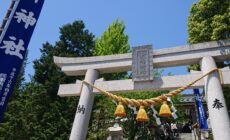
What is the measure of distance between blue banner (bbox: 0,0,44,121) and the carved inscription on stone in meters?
3.20

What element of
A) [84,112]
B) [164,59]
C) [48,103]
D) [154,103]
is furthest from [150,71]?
[48,103]

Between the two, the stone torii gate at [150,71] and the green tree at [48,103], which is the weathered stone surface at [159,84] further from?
the green tree at [48,103]

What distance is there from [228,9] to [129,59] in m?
6.64

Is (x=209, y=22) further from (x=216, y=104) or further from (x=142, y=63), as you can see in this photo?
(x=216, y=104)

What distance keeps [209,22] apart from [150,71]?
267 inches

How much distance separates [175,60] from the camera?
802 cm

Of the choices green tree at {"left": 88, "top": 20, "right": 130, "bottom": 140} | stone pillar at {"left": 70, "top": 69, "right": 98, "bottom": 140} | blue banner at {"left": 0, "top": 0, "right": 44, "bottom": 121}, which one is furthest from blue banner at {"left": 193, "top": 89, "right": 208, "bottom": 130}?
blue banner at {"left": 0, "top": 0, "right": 44, "bottom": 121}

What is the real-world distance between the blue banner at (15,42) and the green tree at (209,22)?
8495 mm

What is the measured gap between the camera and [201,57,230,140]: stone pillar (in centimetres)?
651

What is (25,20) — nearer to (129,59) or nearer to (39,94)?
(129,59)

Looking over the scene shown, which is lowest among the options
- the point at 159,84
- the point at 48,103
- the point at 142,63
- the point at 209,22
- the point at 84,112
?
the point at 84,112

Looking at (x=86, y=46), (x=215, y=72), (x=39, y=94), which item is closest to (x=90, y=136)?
(x=39, y=94)

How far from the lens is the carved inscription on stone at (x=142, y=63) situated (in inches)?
315

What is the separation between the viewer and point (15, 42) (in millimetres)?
6590
